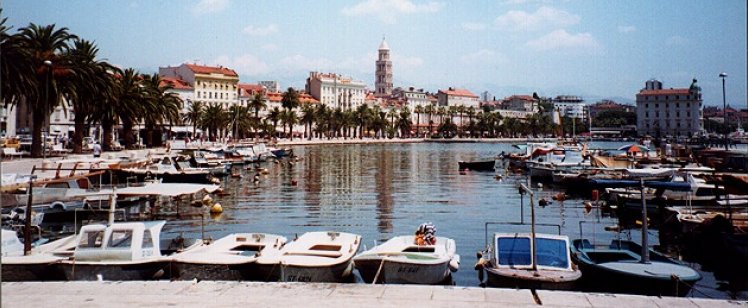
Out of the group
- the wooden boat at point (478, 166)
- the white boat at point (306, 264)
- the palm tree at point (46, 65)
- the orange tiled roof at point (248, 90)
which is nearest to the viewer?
the white boat at point (306, 264)

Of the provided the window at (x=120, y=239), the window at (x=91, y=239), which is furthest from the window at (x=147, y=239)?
the window at (x=91, y=239)

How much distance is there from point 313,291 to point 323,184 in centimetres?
4218

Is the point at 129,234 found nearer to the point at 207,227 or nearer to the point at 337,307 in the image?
the point at 337,307

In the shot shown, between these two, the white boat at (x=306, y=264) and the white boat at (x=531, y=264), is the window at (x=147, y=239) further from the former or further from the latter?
the white boat at (x=531, y=264)

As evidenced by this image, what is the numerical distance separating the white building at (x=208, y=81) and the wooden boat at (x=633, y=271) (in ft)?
480

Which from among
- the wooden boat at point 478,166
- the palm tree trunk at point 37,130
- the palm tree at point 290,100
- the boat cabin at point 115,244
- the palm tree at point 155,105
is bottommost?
the boat cabin at point 115,244

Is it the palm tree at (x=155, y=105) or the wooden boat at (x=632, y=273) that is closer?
the wooden boat at (x=632, y=273)

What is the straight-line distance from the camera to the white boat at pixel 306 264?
55.5 ft

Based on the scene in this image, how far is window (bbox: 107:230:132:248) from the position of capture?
17.8m

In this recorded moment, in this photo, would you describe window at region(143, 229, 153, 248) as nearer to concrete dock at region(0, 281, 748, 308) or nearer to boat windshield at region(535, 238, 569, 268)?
concrete dock at region(0, 281, 748, 308)

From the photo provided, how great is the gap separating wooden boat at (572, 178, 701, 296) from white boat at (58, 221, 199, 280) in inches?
509

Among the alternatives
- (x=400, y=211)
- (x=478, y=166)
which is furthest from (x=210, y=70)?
(x=400, y=211)

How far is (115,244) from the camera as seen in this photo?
58.5 feet

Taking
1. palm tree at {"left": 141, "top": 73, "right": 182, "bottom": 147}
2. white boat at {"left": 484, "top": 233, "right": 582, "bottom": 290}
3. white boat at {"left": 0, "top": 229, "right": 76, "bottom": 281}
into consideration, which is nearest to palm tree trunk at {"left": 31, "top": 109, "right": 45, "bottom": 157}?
palm tree at {"left": 141, "top": 73, "right": 182, "bottom": 147}
